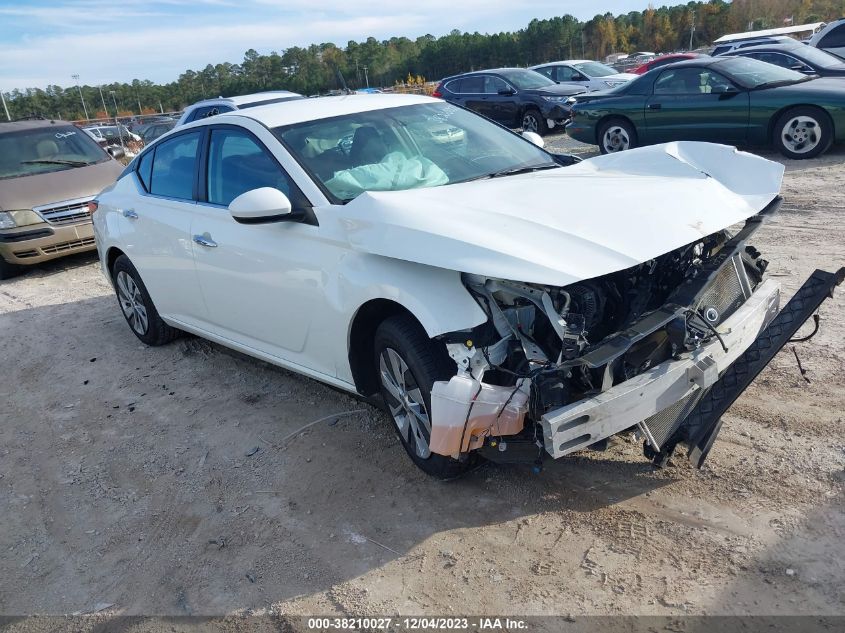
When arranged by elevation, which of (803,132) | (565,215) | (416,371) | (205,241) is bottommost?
(803,132)

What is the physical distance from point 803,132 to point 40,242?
34.1 feet

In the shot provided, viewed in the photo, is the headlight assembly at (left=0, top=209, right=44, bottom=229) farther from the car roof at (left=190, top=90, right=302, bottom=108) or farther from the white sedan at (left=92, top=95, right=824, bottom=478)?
the white sedan at (left=92, top=95, right=824, bottom=478)

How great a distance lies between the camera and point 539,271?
9.07ft

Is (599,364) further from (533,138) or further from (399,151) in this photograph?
(533,138)

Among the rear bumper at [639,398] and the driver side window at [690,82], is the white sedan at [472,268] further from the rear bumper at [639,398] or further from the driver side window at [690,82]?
the driver side window at [690,82]

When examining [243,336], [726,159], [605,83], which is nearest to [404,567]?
[243,336]

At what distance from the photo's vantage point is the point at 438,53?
94.8 meters

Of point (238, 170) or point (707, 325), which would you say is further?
point (238, 170)

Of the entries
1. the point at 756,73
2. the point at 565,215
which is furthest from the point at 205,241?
the point at 756,73

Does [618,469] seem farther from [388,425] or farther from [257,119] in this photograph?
[257,119]

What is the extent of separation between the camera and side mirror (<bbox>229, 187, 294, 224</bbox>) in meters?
3.69

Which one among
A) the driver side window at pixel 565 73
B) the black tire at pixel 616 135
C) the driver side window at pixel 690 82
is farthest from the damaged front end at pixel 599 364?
the driver side window at pixel 565 73

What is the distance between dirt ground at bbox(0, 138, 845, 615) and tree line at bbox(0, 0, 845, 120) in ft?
170

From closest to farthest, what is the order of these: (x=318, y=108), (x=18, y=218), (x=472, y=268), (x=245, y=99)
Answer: (x=472, y=268), (x=318, y=108), (x=18, y=218), (x=245, y=99)
